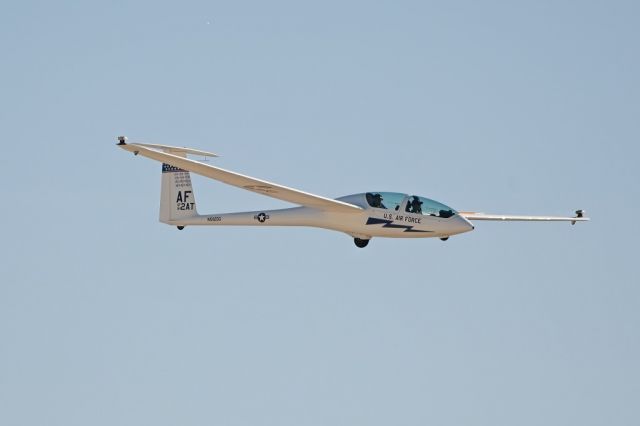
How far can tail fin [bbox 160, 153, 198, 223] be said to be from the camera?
5909 centimetres

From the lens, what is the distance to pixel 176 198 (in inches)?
2335

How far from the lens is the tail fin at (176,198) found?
5909cm

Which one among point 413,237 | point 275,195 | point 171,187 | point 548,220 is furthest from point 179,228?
point 548,220

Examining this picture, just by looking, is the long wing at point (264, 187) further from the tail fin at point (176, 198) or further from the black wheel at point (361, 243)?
the tail fin at point (176, 198)

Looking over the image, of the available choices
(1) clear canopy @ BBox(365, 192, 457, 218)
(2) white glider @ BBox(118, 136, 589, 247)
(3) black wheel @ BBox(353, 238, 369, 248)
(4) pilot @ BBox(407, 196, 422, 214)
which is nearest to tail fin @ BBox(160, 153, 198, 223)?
(2) white glider @ BBox(118, 136, 589, 247)

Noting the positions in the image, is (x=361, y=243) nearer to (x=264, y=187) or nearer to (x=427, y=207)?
(x=427, y=207)

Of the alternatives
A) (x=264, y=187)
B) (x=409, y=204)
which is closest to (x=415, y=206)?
(x=409, y=204)

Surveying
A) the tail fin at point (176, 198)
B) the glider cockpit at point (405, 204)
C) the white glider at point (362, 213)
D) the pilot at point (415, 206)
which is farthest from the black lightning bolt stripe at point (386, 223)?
the tail fin at point (176, 198)

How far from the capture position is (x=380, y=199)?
53094mm

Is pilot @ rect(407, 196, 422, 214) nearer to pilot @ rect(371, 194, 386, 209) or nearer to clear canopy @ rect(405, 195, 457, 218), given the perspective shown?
clear canopy @ rect(405, 195, 457, 218)

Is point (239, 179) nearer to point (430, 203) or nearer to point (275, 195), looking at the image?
point (275, 195)

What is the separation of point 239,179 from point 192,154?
6.83 m

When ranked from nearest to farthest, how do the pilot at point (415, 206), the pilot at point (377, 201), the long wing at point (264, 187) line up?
the long wing at point (264, 187) < the pilot at point (415, 206) < the pilot at point (377, 201)

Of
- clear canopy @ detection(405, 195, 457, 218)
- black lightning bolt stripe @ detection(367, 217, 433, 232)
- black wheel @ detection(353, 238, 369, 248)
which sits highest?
clear canopy @ detection(405, 195, 457, 218)
